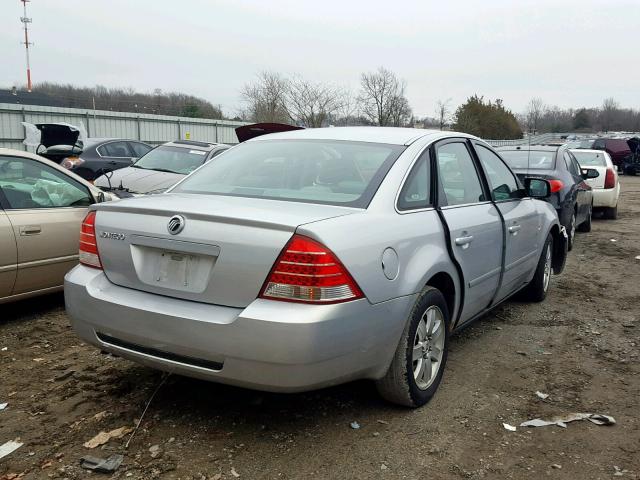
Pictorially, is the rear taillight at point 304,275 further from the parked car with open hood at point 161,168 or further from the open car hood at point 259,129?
the parked car with open hood at point 161,168

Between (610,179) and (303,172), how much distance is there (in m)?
10.8

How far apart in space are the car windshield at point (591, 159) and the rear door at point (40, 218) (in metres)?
11.0

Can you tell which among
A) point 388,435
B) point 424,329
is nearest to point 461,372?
point 424,329

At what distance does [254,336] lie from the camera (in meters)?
2.67

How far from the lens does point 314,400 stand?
3.56 m

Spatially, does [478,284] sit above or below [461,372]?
above

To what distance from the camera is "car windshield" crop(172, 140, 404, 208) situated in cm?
333

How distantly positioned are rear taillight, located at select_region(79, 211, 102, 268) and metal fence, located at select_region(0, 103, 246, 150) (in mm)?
19883

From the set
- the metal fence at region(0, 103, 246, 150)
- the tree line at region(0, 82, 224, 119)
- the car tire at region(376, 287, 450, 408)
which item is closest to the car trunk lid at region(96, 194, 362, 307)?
the car tire at region(376, 287, 450, 408)

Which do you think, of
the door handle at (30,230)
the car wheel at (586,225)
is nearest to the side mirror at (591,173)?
the car wheel at (586,225)

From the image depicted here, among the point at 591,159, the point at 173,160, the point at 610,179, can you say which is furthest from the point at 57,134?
the point at 610,179

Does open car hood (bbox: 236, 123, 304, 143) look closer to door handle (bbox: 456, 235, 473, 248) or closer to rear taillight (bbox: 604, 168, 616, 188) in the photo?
door handle (bbox: 456, 235, 473, 248)

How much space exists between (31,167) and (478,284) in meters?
3.84

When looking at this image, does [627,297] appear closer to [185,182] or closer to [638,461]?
[638,461]
